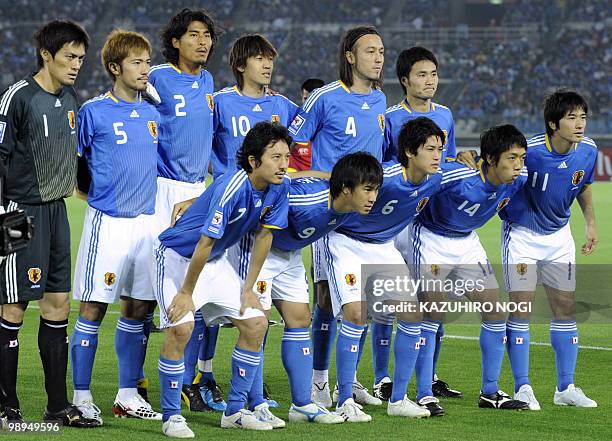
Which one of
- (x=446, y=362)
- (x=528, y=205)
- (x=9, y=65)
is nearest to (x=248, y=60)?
(x=528, y=205)

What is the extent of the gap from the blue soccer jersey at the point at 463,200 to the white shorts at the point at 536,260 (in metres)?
0.25

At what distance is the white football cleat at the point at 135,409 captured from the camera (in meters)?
6.38

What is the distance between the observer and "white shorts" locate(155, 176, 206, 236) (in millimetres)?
6949

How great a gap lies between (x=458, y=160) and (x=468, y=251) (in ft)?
1.82

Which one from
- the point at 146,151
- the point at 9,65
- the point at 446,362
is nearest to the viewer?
the point at 146,151

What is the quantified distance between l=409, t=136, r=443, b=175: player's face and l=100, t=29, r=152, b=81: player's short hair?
1.62 meters

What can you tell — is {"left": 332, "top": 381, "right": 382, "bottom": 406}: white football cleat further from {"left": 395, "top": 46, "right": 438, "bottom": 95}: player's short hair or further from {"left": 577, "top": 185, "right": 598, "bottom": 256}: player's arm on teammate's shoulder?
{"left": 395, "top": 46, "right": 438, "bottom": 95}: player's short hair

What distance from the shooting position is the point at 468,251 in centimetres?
698

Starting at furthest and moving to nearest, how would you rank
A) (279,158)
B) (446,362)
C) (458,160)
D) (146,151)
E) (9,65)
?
(9,65), (446,362), (458,160), (146,151), (279,158)

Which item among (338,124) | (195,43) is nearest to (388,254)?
(338,124)

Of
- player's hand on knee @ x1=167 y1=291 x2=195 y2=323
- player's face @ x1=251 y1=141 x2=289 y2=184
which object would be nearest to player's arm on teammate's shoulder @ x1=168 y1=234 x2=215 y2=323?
player's hand on knee @ x1=167 y1=291 x2=195 y2=323

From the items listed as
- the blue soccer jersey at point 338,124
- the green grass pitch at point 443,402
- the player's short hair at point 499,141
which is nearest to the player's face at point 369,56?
the blue soccer jersey at point 338,124

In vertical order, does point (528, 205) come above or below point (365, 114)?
below

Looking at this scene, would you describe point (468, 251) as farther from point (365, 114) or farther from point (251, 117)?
point (251, 117)
